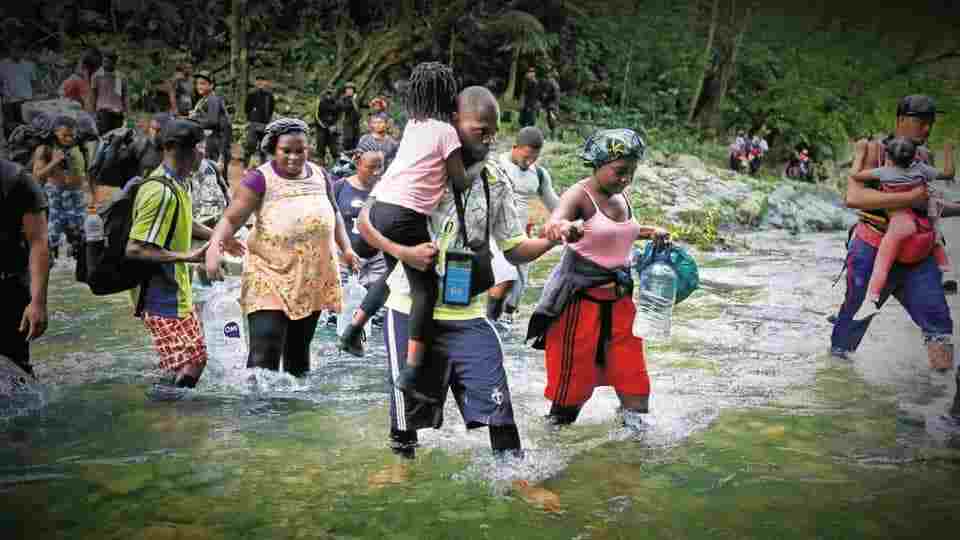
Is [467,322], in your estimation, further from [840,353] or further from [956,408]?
[840,353]

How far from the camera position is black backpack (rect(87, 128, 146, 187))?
665cm

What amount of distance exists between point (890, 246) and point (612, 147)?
112 inches

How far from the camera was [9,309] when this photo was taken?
5.24m

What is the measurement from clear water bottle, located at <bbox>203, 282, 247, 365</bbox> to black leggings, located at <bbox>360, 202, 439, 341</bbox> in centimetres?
267

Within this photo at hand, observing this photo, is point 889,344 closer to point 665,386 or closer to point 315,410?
point 665,386

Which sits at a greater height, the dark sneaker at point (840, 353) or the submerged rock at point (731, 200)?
the dark sneaker at point (840, 353)

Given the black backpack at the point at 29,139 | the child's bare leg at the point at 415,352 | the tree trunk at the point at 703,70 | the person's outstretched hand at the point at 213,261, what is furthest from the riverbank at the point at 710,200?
the child's bare leg at the point at 415,352

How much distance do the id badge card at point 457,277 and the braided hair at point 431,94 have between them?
0.64 metres

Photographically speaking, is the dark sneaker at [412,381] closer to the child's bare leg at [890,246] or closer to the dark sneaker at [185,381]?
the dark sneaker at [185,381]

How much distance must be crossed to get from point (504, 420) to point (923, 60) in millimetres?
37351

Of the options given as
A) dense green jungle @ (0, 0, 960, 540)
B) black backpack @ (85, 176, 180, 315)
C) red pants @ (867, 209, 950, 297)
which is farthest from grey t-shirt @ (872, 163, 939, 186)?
black backpack @ (85, 176, 180, 315)

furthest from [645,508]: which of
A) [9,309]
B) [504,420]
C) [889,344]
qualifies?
[889,344]

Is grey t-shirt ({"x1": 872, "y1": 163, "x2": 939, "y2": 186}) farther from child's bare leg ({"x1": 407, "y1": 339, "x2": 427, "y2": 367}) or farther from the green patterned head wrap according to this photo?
child's bare leg ({"x1": 407, "y1": 339, "x2": 427, "y2": 367})

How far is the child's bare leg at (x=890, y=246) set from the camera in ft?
22.4
